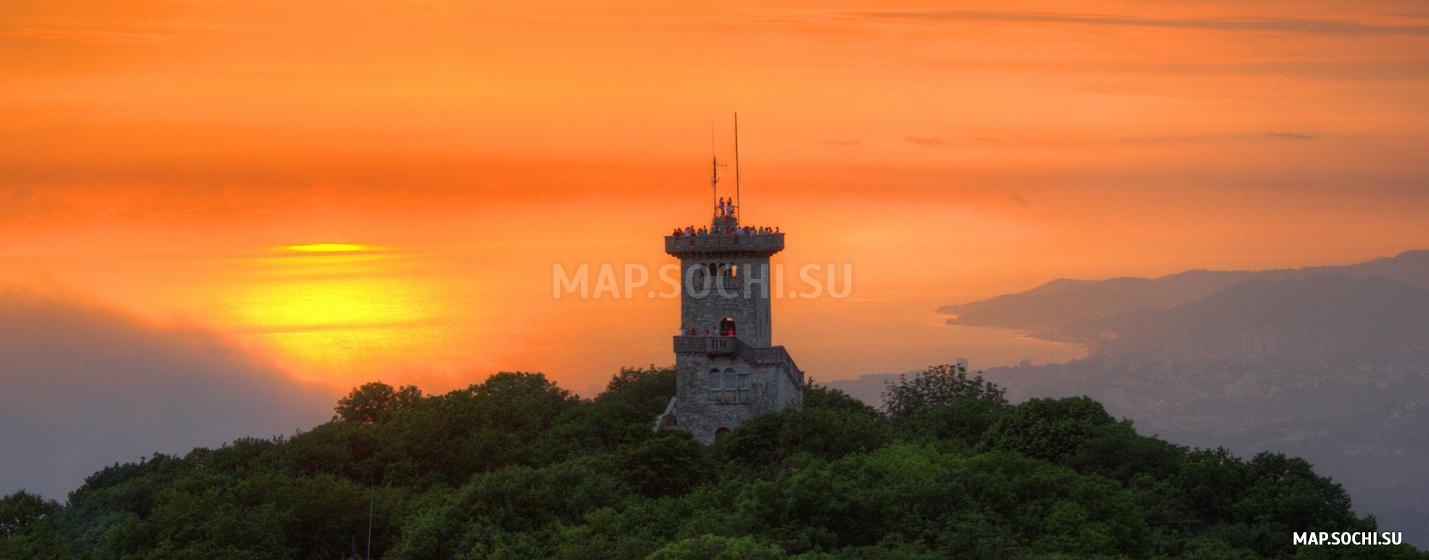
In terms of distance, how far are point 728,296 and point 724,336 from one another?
1832mm

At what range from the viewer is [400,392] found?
9375cm

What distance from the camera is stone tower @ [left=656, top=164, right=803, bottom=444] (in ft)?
257

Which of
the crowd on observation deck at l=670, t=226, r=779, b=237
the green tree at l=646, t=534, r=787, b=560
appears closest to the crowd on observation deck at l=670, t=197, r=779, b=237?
the crowd on observation deck at l=670, t=226, r=779, b=237

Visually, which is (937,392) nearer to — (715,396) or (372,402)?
(715,396)

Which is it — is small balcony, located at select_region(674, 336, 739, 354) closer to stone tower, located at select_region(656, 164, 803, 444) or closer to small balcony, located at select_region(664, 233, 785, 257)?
stone tower, located at select_region(656, 164, 803, 444)

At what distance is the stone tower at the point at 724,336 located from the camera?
78250 millimetres

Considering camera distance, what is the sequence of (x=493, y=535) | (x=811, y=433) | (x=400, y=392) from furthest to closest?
1. (x=400, y=392)
2. (x=811, y=433)
3. (x=493, y=535)

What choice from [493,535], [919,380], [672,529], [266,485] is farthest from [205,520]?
[919,380]

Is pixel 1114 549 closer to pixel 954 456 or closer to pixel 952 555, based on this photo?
pixel 952 555

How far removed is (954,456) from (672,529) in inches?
542

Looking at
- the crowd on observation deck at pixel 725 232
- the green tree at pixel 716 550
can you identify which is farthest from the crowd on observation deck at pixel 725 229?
the green tree at pixel 716 550

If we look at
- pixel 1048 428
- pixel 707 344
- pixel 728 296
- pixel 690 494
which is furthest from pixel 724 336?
pixel 1048 428

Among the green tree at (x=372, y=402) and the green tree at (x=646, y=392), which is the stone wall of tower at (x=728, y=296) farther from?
the green tree at (x=372, y=402)

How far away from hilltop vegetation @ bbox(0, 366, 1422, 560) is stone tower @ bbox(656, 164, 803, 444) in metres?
Result: 2.86
